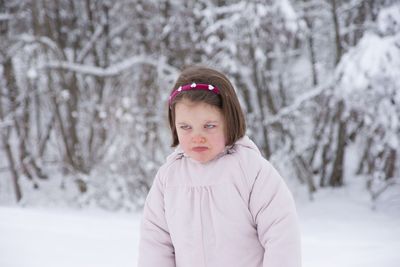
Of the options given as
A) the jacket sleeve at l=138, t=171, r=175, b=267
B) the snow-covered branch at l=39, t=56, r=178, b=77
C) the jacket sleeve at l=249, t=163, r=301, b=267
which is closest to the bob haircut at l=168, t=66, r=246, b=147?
the jacket sleeve at l=249, t=163, r=301, b=267

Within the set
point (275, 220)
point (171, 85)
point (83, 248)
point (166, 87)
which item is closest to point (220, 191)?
point (275, 220)

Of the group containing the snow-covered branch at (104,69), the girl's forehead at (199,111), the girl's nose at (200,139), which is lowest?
the girl's nose at (200,139)

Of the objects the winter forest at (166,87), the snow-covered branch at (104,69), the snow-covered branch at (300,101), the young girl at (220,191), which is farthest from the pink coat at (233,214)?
the snow-covered branch at (104,69)

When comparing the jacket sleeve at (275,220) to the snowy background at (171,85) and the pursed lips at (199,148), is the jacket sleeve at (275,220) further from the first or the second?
the snowy background at (171,85)

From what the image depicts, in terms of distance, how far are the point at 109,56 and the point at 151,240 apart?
7486 millimetres

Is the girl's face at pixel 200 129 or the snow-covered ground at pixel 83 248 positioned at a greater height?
the girl's face at pixel 200 129

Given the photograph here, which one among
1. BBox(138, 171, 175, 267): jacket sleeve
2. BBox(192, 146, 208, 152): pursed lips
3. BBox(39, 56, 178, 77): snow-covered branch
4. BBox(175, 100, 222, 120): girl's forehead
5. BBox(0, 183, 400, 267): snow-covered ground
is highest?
BBox(39, 56, 178, 77): snow-covered branch

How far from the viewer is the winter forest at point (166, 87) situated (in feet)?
19.1

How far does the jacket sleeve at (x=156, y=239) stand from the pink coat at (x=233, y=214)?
0.05 metres

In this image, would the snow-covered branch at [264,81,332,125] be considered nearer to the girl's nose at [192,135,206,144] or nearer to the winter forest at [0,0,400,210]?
the winter forest at [0,0,400,210]

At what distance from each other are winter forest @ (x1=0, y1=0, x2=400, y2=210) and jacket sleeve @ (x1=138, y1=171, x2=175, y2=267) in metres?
3.88

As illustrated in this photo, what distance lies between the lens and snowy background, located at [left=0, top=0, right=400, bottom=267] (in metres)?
5.56

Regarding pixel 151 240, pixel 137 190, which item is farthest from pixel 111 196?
pixel 151 240

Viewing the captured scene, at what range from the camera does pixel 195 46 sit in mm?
7121
